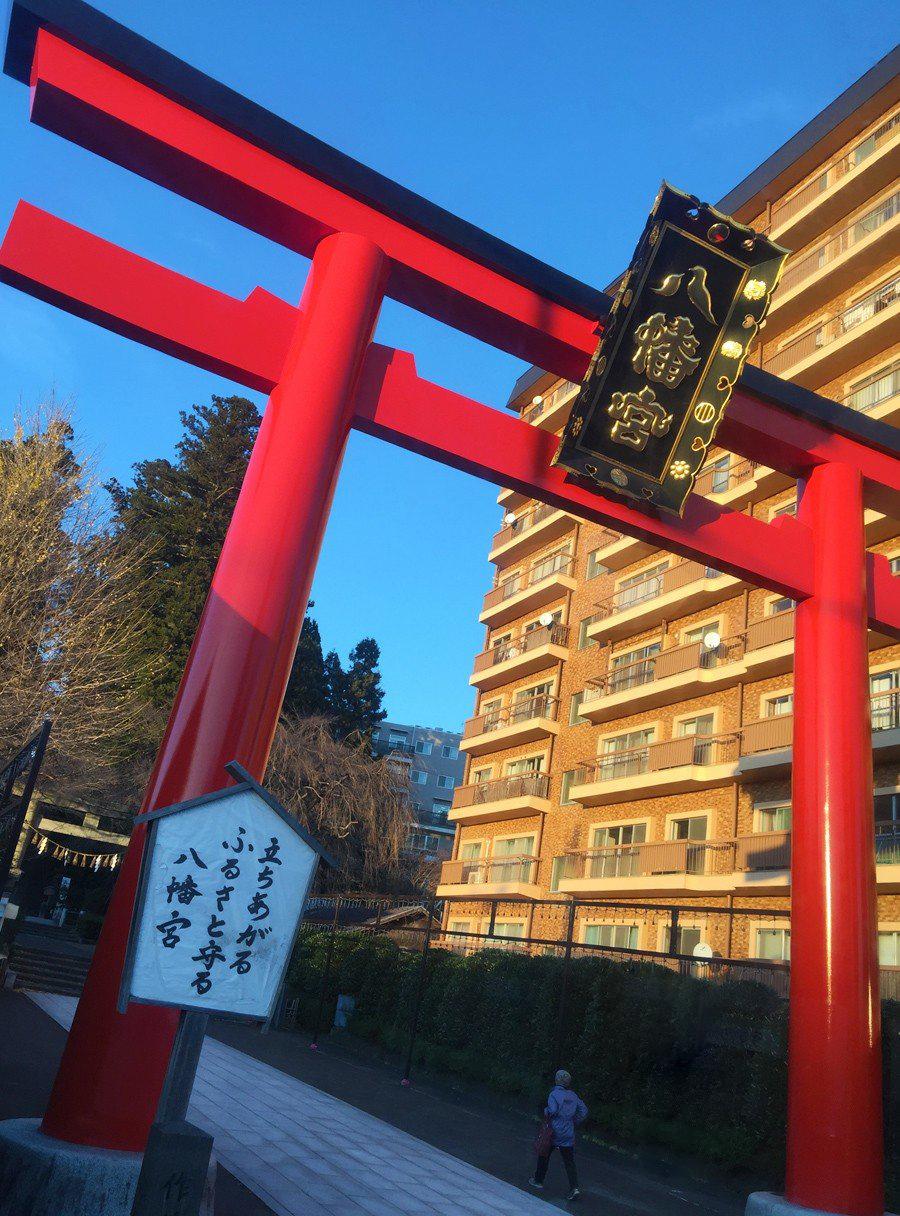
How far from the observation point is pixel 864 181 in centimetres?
2331

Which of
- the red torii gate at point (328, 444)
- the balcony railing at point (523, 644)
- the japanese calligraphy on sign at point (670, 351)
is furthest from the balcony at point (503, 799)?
the japanese calligraphy on sign at point (670, 351)

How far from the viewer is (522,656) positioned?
102 ft

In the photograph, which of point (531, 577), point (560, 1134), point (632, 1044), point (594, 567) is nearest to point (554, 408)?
point (531, 577)

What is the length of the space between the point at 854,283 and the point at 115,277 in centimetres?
2317

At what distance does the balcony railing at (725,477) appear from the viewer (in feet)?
78.5

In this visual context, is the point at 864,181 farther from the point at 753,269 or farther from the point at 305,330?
the point at 305,330

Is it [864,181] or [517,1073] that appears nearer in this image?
[517,1073]

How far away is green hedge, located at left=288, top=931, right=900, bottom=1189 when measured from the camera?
29.1 feet

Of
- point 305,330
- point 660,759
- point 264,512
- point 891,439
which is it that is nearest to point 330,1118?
point 264,512

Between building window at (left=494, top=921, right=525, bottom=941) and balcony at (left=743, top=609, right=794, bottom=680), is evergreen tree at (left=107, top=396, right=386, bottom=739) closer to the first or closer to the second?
building window at (left=494, top=921, right=525, bottom=941)

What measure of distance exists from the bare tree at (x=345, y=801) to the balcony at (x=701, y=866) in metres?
8.65

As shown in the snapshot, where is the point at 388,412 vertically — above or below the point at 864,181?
below

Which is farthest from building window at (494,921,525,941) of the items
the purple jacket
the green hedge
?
the purple jacket

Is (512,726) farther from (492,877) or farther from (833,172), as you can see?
(833,172)
